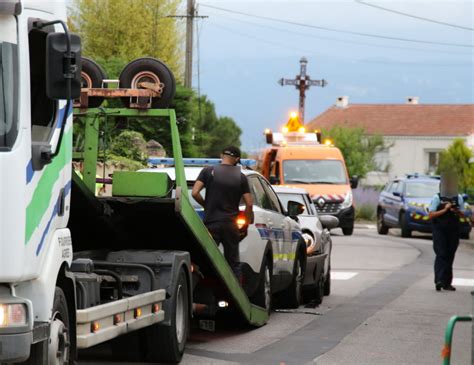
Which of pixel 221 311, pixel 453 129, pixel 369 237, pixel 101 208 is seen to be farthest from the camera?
pixel 453 129

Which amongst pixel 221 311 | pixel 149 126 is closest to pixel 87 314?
pixel 221 311

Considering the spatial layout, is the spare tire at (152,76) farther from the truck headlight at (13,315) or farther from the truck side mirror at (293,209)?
the truck side mirror at (293,209)

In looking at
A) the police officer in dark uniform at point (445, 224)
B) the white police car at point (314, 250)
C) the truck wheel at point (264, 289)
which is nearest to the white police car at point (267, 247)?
the truck wheel at point (264, 289)

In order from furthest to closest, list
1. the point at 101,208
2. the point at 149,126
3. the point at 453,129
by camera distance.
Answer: the point at 453,129 < the point at 149,126 < the point at 101,208

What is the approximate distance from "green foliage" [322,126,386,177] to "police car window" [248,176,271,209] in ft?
Answer: 208

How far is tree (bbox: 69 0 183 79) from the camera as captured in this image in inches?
1858

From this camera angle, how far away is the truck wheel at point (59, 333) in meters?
8.44

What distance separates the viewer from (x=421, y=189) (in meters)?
35.8

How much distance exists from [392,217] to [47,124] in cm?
2910

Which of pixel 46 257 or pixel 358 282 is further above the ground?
pixel 46 257

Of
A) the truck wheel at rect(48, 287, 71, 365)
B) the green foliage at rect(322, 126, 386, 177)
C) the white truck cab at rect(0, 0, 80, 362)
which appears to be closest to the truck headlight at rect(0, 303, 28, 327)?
the white truck cab at rect(0, 0, 80, 362)

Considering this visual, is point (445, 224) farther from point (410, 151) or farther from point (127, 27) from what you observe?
point (410, 151)

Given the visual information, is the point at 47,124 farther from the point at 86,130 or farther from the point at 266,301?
the point at 266,301

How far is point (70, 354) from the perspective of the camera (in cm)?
898
